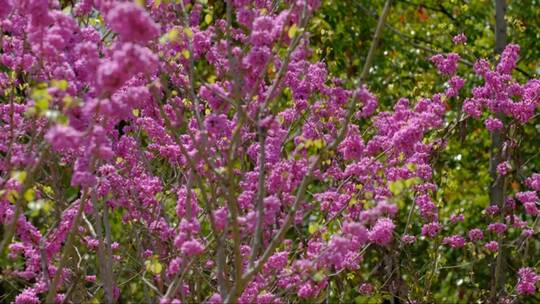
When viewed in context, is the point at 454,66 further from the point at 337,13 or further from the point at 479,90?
the point at 337,13

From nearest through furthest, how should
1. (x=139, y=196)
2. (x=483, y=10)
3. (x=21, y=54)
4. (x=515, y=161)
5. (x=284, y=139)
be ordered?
(x=21, y=54)
(x=139, y=196)
(x=284, y=139)
(x=515, y=161)
(x=483, y=10)

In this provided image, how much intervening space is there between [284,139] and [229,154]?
290 cm

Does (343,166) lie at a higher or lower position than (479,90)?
lower

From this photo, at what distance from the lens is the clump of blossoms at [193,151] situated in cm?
473

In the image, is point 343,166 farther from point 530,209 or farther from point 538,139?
point 538,139

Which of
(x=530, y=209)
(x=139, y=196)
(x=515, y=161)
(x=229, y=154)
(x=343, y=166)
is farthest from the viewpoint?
(x=515, y=161)

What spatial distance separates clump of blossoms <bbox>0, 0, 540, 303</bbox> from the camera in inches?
186

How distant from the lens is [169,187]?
811 cm

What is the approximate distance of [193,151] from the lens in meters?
5.44

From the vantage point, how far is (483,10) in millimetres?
12812

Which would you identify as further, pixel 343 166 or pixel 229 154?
pixel 343 166

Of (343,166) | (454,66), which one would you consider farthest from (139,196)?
(454,66)

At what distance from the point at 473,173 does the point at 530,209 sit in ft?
14.5

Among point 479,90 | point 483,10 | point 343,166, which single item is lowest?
point 343,166
